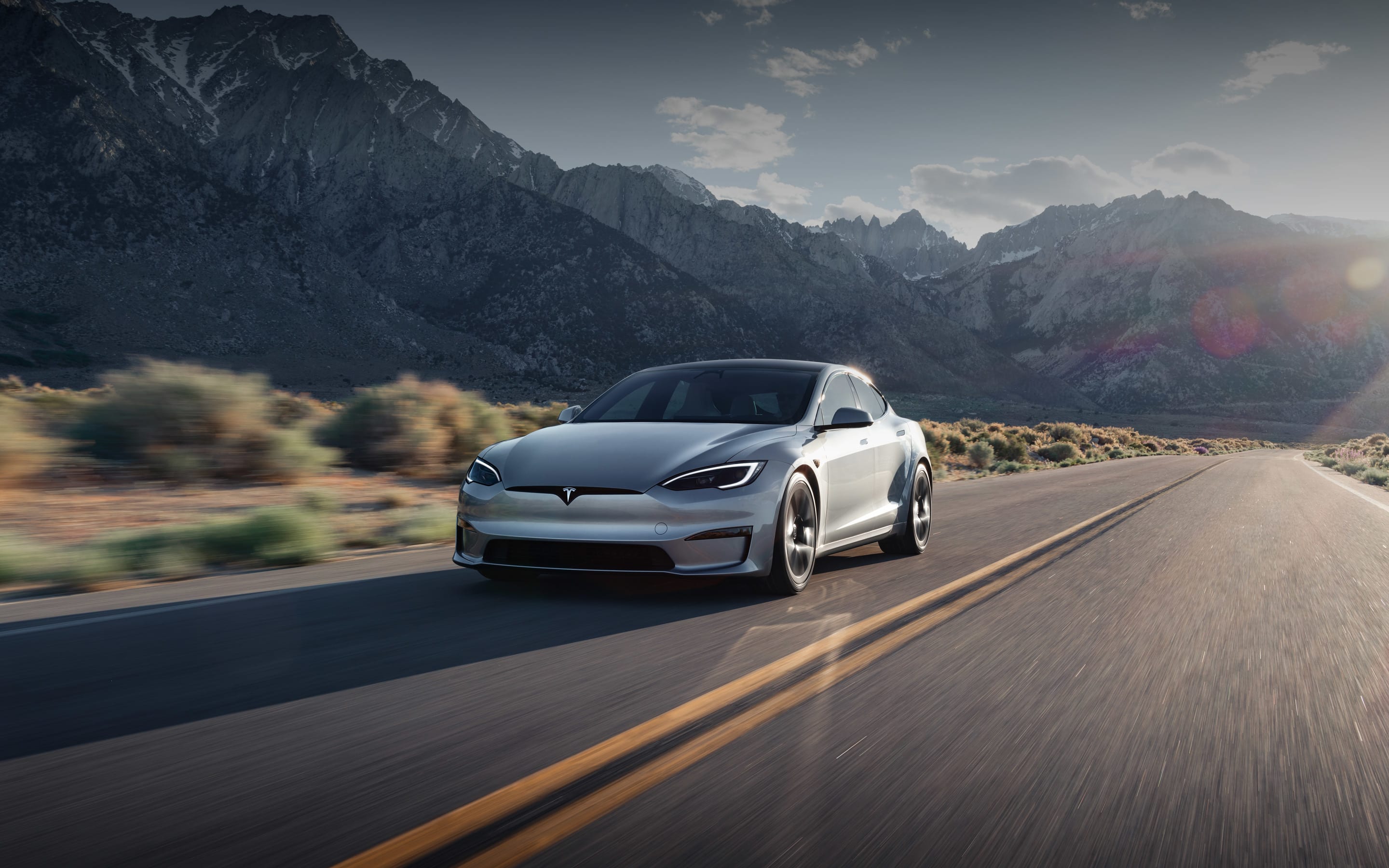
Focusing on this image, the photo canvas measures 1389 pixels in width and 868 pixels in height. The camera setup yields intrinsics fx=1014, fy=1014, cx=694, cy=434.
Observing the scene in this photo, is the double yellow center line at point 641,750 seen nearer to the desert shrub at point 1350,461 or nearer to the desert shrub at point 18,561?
the desert shrub at point 18,561

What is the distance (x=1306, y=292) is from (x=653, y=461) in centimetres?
17443

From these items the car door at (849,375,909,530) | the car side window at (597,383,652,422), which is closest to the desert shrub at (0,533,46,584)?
the car side window at (597,383,652,422)

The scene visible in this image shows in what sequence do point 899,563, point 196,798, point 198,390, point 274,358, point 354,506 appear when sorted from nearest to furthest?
point 196,798 < point 899,563 < point 354,506 < point 198,390 < point 274,358

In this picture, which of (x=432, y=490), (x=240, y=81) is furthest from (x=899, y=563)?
(x=240, y=81)

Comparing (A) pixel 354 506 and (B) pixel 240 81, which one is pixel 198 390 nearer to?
(A) pixel 354 506

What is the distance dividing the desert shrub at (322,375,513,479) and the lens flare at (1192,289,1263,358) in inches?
5725

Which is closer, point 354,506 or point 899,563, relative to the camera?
point 899,563

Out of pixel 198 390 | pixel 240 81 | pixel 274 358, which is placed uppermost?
pixel 240 81

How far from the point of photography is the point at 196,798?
110 inches

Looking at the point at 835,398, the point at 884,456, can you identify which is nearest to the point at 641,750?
the point at 835,398

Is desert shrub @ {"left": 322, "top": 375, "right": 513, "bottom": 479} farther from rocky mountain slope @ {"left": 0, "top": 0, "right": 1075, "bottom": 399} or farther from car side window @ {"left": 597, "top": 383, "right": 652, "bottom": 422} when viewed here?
rocky mountain slope @ {"left": 0, "top": 0, "right": 1075, "bottom": 399}

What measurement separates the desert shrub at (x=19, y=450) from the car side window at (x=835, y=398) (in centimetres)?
784

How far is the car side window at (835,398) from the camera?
23.1 ft

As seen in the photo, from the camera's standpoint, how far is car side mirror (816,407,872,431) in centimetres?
664
